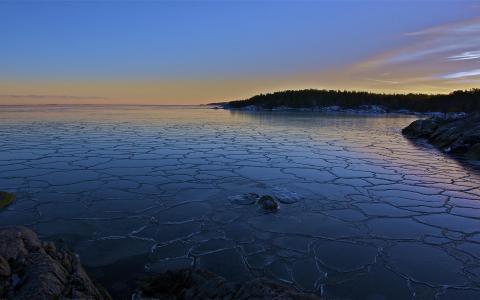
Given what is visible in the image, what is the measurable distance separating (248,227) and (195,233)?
2.64ft

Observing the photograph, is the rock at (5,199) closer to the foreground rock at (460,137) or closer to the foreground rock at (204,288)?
the foreground rock at (204,288)

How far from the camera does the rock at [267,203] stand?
20.2ft

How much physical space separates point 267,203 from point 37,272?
3.92 m

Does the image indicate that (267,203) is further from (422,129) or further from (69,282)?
(422,129)

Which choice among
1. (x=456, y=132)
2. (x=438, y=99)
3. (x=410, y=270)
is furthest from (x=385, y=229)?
(x=438, y=99)

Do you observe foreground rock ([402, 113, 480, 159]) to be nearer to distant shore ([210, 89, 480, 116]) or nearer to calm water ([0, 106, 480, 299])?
calm water ([0, 106, 480, 299])

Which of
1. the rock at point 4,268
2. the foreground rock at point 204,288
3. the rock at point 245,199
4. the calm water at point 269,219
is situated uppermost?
the rock at point 4,268

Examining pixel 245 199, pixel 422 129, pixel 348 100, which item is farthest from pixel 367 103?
pixel 245 199

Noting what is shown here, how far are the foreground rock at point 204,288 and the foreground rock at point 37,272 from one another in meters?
0.47

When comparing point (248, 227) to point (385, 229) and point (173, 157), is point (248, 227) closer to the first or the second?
point (385, 229)

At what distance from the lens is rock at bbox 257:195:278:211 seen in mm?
6145

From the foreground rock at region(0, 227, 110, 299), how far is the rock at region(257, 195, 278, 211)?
3332 millimetres

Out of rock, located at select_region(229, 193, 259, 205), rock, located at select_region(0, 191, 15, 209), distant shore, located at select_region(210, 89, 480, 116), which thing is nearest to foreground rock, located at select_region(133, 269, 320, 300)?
rock, located at select_region(229, 193, 259, 205)

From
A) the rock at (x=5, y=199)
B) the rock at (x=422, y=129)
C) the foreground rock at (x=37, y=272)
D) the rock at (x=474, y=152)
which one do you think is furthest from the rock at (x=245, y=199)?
the rock at (x=422, y=129)
